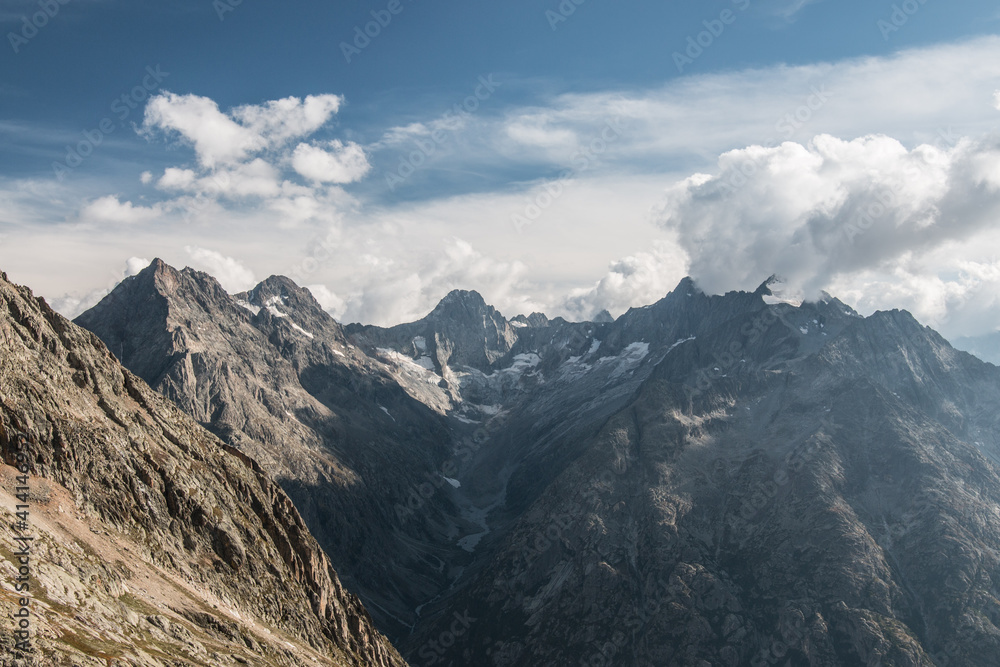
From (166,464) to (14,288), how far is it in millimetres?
42340

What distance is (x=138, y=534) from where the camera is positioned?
98.2m

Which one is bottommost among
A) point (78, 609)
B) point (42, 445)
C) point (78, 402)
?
point (78, 609)

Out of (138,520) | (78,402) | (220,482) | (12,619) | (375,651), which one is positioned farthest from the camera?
(375,651)

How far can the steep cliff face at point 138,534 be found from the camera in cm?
7288

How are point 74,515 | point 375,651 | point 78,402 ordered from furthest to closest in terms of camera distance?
point 375,651, point 78,402, point 74,515

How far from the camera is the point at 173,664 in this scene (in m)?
71.7

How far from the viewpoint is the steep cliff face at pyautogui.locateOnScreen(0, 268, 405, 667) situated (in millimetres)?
72875

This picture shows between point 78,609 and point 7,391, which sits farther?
point 7,391

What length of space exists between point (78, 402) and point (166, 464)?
17579 mm

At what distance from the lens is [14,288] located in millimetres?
117000

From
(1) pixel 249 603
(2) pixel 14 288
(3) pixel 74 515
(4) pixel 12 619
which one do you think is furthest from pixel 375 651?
(2) pixel 14 288

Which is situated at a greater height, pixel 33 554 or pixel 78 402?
pixel 78 402

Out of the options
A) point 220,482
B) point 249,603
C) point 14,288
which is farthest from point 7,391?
point 249,603

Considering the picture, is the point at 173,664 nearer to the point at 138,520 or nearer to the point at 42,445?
the point at 138,520
